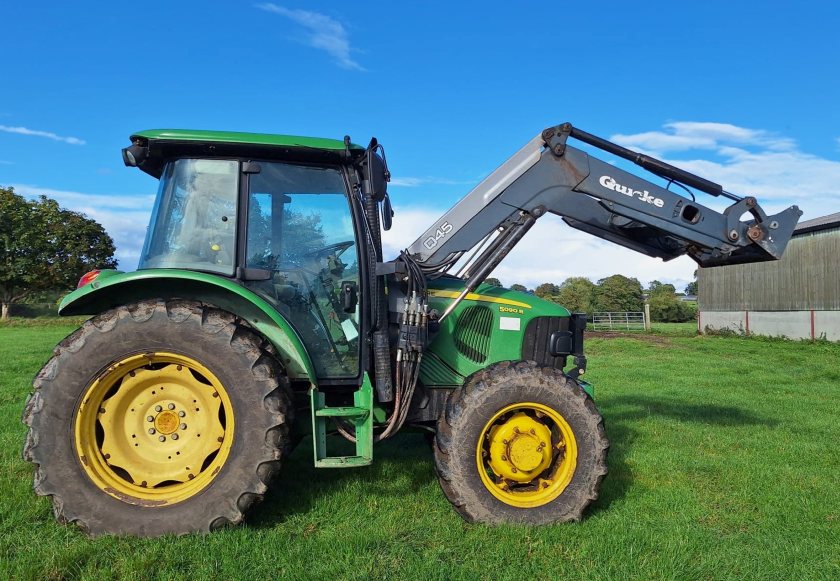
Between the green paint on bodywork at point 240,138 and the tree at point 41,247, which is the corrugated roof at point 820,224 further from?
the tree at point 41,247

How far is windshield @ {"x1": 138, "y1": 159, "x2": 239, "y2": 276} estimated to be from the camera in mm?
4086

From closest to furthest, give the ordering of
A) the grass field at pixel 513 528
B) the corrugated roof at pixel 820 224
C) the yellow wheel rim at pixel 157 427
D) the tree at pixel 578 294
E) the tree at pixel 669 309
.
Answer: the grass field at pixel 513 528 → the yellow wheel rim at pixel 157 427 → the corrugated roof at pixel 820 224 → the tree at pixel 578 294 → the tree at pixel 669 309

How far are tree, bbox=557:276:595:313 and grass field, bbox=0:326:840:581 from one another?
38313 millimetres

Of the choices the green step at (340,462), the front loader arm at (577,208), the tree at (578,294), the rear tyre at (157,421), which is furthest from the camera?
the tree at (578,294)

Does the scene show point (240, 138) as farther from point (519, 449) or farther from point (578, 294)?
point (578, 294)

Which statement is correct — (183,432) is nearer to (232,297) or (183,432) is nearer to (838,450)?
(232,297)

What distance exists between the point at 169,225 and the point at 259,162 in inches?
29.2

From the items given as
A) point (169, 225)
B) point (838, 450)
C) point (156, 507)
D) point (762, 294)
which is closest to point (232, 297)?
point (169, 225)

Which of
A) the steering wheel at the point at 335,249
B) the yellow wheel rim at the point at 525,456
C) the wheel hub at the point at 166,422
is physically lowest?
the yellow wheel rim at the point at 525,456

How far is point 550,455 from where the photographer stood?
14.0ft

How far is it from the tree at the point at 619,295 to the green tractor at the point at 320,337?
42.1 metres

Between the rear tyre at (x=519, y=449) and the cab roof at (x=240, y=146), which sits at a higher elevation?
the cab roof at (x=240, y=146)

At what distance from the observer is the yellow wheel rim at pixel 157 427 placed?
374 centimetres

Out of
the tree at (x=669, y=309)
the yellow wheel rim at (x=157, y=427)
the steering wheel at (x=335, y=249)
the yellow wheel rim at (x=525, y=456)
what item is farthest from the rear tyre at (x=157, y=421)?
the tree at (x=669, y=309)
